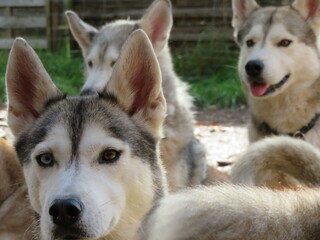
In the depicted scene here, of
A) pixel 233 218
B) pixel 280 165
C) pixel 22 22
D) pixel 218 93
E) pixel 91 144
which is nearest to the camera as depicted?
pixel 233 218

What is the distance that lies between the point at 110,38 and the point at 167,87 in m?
1.01

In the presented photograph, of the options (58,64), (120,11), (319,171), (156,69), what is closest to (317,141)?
(319,171)

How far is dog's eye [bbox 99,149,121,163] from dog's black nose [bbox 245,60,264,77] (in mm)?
3065

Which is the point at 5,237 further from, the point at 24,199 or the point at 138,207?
the point at 138,207

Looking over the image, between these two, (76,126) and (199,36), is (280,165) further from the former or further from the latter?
(199,36)

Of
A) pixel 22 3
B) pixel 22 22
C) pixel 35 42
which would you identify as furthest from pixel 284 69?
pixel 22 3

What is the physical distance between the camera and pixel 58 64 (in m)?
11.0

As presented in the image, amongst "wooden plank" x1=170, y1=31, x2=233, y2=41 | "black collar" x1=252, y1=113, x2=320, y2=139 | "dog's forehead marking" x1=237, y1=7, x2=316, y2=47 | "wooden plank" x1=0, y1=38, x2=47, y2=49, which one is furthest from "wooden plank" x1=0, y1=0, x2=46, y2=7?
"black collar" x1=252, y1=113, x2=320, y2=139

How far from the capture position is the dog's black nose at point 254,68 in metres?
5.83

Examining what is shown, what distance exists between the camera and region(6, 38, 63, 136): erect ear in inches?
131

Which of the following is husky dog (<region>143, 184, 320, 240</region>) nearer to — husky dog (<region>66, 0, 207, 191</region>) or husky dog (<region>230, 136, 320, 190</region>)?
husky dog (<region>230, 136, 320, 190</region>)

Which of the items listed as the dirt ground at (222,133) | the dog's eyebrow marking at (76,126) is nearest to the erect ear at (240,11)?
the dirt ground at (222,133)

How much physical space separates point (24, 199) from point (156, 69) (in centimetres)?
125

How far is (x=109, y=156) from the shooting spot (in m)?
3.03
